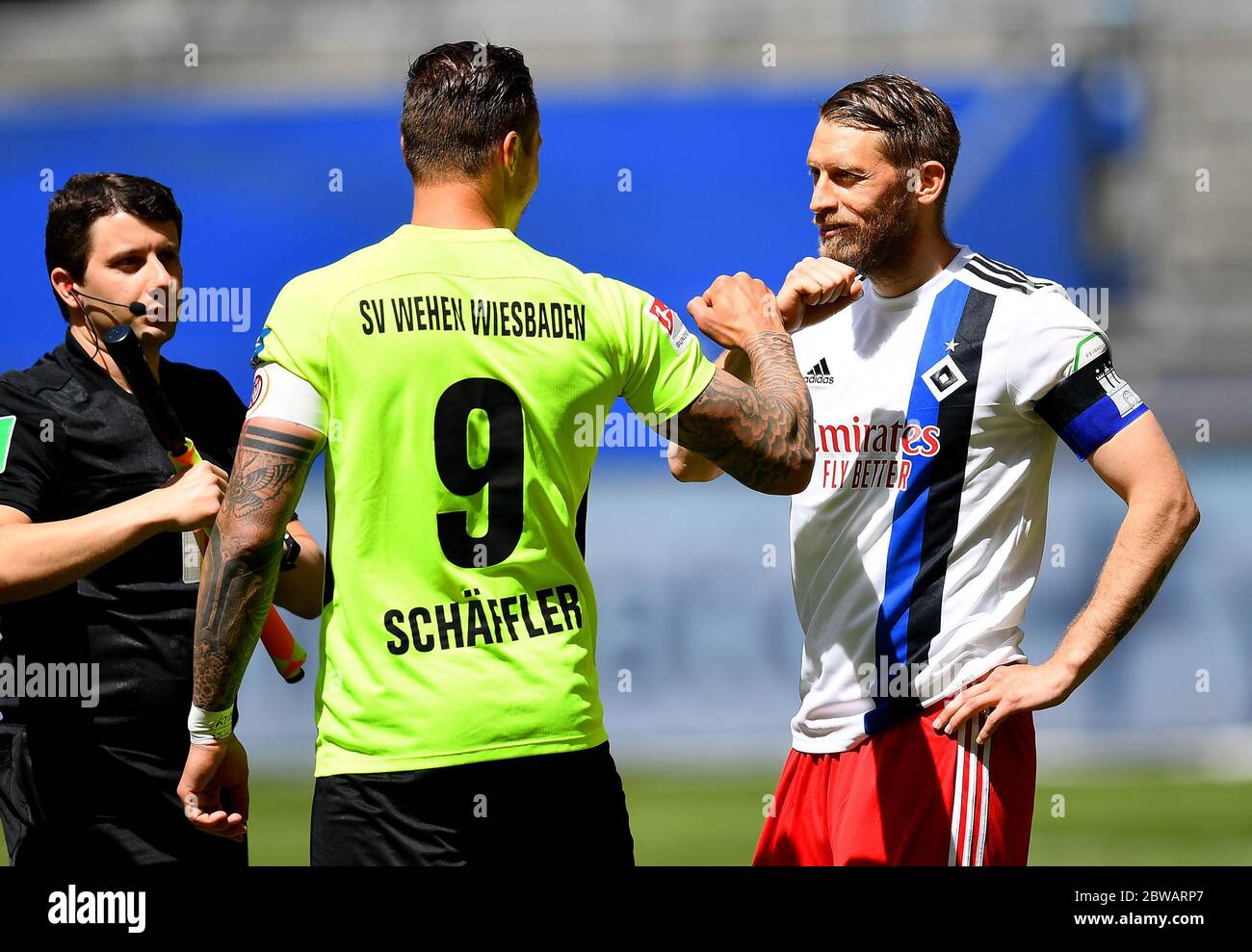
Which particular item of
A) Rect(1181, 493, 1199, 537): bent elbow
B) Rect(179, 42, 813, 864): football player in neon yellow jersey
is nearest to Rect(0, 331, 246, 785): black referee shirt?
Rect(179, 42, 813, 864): football player in neon yellow jersey

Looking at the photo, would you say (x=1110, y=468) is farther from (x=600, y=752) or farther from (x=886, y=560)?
(x=600, y=752)

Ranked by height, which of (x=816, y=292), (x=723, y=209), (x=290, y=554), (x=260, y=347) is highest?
(x=723, y=209)

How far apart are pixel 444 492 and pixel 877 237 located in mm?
1242

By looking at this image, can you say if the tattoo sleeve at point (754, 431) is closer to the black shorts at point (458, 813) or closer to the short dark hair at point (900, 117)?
the black shorts at point (458, 813)

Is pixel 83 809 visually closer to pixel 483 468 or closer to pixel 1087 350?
pixel 483 468

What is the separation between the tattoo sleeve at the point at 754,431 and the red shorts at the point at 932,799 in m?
0.72

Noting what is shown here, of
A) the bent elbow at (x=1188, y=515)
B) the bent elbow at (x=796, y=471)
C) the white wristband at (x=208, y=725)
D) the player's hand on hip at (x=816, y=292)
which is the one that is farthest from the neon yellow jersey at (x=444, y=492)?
the bent elbow at (x=1188, y=515)

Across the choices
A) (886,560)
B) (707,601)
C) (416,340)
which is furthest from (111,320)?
(707,601)

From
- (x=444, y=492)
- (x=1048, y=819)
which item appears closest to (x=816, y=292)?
(x=444, y=492)

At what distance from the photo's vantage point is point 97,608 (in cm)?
310

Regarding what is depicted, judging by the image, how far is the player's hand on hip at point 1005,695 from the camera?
2887 mm

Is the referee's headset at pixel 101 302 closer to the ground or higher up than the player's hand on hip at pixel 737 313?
higher up
